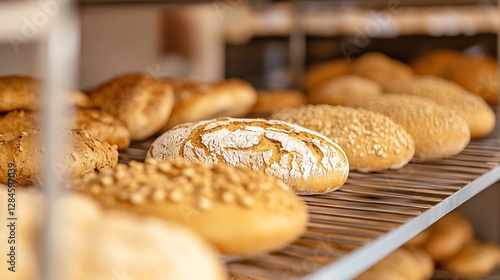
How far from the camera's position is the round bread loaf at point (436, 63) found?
9.59 ft

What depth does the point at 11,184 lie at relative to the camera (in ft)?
4.00

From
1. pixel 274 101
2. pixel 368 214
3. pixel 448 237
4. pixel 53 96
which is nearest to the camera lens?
pixel 53 96

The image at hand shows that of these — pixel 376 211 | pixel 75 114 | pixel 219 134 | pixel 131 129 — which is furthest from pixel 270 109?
pixel 376 211

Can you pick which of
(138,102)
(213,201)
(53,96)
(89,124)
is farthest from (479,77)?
(53,96)

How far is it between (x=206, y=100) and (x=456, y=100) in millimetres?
729

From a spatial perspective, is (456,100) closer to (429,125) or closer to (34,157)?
(429,125)

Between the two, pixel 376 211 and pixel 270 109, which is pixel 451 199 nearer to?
pixel 376 211

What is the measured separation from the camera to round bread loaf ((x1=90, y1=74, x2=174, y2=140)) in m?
1.79

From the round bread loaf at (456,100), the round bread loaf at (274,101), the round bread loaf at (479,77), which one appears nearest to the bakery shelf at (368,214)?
the round bread loaf at (456,100)

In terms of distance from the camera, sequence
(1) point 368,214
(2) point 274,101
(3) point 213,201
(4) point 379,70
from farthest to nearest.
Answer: (4) point 379,70 < (2) point 274,101 < (1) point 368,214 < (3) point 213,201

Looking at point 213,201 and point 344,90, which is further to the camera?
point 344,90

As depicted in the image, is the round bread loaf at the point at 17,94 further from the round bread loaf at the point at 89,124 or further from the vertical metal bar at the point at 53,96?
the vertical metal bar at the point at 53,96

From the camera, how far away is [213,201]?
3.12ft

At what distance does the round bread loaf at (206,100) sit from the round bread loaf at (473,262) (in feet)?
3.07
